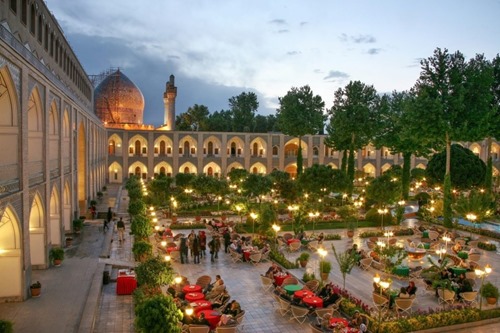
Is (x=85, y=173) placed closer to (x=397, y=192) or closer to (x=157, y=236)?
(x=157, y=236)

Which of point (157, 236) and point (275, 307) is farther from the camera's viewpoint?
point (157, 236)

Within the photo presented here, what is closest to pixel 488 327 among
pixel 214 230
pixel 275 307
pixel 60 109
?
pixel 275 307

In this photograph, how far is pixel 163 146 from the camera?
52.3m

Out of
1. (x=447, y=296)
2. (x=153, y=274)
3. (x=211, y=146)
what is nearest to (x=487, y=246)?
(x=447, y=296)

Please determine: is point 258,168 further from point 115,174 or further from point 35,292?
point 35,292

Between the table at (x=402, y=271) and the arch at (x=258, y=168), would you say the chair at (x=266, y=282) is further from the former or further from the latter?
the arch at (x=258, y=168)

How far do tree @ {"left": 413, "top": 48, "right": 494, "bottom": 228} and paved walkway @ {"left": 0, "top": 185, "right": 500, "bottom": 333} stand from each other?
882 centimetres

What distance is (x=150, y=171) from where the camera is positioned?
5128 centimetres

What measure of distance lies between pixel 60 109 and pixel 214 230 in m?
9.06

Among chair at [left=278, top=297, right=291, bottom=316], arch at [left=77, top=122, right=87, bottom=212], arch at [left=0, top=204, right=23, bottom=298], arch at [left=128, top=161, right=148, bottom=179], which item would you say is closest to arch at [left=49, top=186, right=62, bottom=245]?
arch at [left=0, top=204, right=23, bottom=298]

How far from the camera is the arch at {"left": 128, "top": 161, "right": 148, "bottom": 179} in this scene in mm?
51094

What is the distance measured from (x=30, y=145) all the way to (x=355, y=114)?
27942 mm

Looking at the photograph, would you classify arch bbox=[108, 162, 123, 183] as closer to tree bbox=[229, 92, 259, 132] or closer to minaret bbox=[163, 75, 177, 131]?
minaret bbox=[163, 75, 177, 131]

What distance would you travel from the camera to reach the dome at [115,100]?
5300cm
